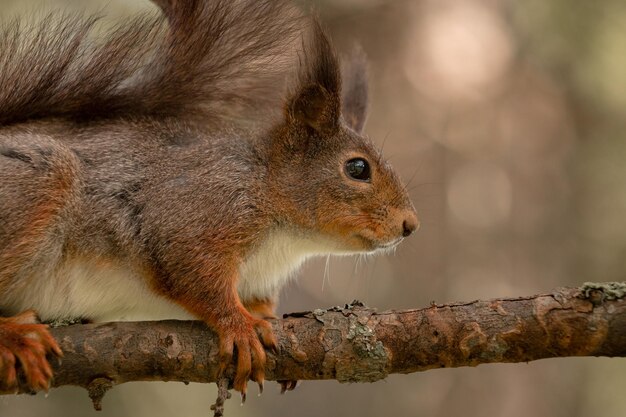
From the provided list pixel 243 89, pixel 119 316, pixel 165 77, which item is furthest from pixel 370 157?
pixel 119 316

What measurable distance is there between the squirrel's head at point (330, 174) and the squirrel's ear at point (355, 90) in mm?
354

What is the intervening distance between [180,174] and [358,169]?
71 centimetres

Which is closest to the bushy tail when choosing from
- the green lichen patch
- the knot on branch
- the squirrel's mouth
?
the squirrel's mouth

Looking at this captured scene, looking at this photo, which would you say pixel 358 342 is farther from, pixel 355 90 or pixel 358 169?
pixel 355 90

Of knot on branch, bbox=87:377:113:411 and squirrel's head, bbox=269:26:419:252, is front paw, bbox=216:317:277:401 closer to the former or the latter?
knot on branch, bbox=87:377:113:411

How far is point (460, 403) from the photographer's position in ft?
16.8

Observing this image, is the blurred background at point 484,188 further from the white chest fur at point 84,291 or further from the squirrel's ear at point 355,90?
the white chest fur at point 84,291

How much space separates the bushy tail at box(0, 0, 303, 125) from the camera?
314cm

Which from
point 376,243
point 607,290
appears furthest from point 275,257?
point 607,290

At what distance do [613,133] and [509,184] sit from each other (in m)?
0.76

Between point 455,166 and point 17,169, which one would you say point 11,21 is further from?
Result: point 455,166

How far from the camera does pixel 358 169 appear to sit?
318cm

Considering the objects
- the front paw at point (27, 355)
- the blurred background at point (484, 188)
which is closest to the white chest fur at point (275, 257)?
the front paw at point (27, 355)

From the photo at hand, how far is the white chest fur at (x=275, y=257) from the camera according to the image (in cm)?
303
